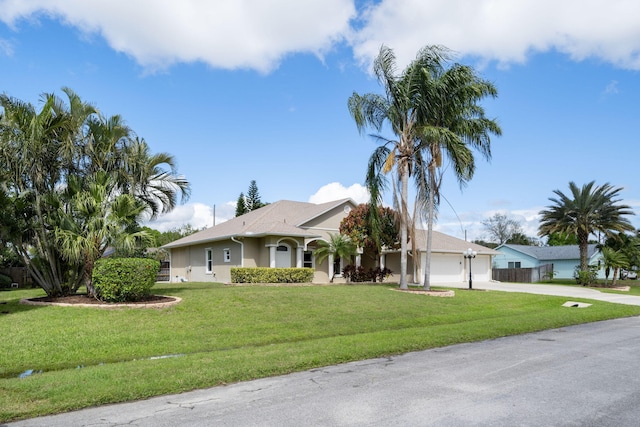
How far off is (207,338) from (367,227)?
16.5 m

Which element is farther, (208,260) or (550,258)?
(550,258)

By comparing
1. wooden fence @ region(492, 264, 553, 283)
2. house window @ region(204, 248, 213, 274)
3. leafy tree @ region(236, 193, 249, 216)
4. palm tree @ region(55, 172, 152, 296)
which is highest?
leafy tree @ region(236, 193, 249, 216)

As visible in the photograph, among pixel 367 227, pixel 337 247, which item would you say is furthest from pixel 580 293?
pixel 337 247

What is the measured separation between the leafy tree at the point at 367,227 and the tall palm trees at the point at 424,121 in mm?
2763

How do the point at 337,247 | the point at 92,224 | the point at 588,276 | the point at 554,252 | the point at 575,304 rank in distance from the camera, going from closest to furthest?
the point at 92,224, the point at 575,304, the point at 337,247, the point at 588,276, the point at 554,252

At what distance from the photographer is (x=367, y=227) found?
85.1 ft

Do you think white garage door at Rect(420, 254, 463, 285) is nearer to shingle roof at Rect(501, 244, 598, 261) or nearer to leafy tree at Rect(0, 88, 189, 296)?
shingle roof at Rect(501, 244, 598, 261)

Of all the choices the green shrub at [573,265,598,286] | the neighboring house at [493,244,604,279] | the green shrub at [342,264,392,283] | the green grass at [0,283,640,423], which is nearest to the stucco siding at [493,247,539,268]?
the neighboring house at [493,244,604,279]

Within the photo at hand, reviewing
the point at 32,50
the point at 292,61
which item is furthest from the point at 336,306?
the point at 32,50

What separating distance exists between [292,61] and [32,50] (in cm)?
886

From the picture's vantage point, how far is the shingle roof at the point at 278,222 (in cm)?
2456

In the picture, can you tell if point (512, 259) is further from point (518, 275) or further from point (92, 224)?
point (92, 224)

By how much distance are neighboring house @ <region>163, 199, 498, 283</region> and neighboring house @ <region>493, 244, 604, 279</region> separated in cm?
1787

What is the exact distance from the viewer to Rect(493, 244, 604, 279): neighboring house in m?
47.5
